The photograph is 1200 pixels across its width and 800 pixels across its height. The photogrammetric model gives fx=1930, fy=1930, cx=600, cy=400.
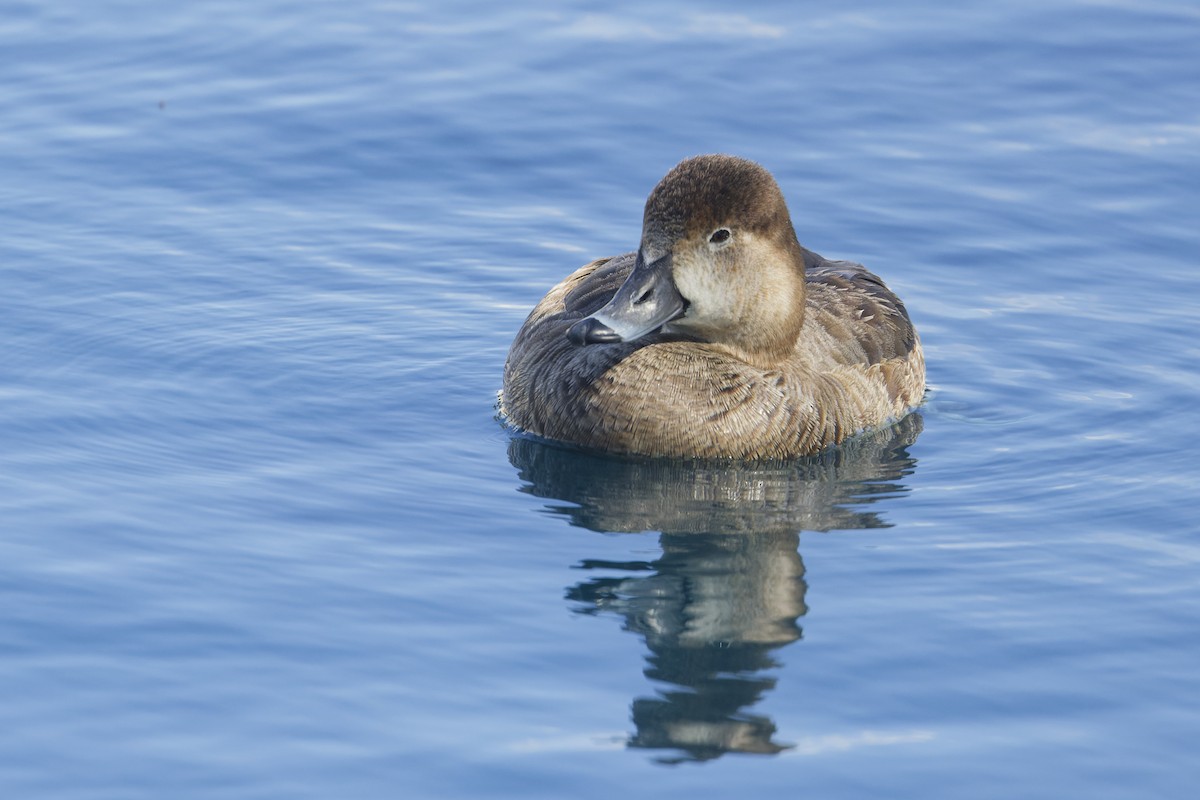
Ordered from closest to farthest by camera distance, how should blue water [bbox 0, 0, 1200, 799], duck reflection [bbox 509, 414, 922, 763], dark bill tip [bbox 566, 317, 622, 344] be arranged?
1. blue water [bbox 0, 0, 1200, 799]
2. duck reflection [bbox 509, 414, 922, 763]
3. dark bill tip [bbox 566, 317, 622, 344]

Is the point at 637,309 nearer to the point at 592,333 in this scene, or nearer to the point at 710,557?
the point at 592,333

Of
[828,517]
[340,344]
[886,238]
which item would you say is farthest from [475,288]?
[828,517]

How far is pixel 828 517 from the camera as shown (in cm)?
931

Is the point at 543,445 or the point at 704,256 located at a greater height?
the point at 704,256

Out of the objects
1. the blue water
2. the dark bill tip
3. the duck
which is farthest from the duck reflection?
the dark bill tip

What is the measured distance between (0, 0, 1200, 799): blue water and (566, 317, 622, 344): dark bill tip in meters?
0.76

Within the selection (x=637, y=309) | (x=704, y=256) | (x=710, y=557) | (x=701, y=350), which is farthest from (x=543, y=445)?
(x=710, y=557)

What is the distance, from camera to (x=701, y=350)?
10.0 metres

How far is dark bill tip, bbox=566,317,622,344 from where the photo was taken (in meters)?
9.37

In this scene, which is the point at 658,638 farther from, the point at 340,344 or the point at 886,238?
the point at 886,238

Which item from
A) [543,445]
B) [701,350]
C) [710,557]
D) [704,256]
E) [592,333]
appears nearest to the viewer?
[710,557]

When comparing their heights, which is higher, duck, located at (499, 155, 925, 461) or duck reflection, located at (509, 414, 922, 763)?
duck, located at (499, 155, 925, 461)

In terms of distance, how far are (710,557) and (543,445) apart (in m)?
1.68

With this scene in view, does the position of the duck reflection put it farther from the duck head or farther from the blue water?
the duck head
